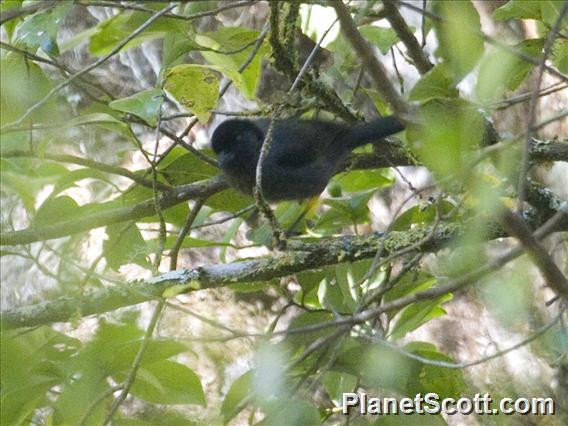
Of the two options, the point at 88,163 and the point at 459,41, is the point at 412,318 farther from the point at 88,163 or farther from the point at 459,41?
the point at 459,41

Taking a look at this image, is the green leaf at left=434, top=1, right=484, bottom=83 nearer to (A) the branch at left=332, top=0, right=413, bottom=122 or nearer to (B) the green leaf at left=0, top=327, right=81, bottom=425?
(A) the branch at left=332, top=0, right=413, bottom=122

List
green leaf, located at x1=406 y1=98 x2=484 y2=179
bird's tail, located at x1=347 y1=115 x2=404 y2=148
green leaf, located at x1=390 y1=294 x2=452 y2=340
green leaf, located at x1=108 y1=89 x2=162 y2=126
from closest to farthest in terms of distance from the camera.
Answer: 1. green leaf, located at x1=406 y1=98 x2=484 y2=179
2. green leaf, located at x1=108 y1=89 x2=162 y2=126
3. green leaf, located at x1=390 y1=294 x2=452 y2=340
4. bird's tail, located at x1=347 y1=115 x2=404 y2=148

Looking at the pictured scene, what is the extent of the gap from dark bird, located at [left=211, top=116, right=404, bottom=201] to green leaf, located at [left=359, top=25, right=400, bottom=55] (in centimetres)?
20

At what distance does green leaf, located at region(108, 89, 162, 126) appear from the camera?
1.03 m

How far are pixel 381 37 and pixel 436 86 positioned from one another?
0.74 m

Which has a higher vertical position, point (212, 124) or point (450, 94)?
point (212, 124)

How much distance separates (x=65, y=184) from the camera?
128cm

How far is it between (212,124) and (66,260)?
240 centimetres

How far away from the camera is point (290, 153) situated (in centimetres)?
190

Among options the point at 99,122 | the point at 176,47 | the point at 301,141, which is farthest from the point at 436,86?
the point at 301,141

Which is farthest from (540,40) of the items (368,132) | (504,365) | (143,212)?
(504,365)

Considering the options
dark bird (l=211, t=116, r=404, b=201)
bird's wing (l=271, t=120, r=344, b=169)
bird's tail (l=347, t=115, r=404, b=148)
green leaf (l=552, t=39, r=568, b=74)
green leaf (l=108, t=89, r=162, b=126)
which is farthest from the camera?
bird's wing (l=271, t=120, r=344, b=169)

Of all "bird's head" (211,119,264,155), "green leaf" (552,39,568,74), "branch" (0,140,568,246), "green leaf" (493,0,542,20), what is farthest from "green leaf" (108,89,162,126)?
"bird's head" (211,119,264,155)

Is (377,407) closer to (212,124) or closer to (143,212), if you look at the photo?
(143,212)
